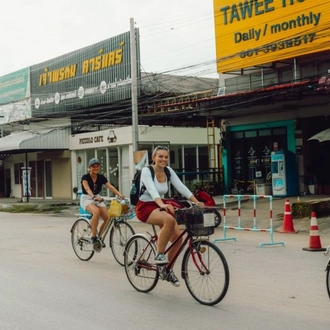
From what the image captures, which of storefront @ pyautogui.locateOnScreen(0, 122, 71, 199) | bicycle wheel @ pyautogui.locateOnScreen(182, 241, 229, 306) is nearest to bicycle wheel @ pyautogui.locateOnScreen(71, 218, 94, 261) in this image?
bicycle wheel @ pyautogui.locateOnScreen(182, 241, 229, 306)

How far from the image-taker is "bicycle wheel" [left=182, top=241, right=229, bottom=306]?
662 cm

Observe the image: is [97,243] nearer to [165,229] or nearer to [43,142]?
[165,229]

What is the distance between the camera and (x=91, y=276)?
8938 mm

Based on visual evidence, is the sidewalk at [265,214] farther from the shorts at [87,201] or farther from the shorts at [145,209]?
the shorts at [145,209]

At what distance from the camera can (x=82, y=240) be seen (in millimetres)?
→ 10531

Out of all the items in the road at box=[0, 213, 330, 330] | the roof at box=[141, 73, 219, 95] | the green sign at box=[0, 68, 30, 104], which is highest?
the green sign at box=[0, 68, 30, 104]

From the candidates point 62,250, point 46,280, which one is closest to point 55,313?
point 46,280

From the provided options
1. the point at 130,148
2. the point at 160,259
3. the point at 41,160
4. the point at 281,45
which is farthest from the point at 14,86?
the point at 160,259

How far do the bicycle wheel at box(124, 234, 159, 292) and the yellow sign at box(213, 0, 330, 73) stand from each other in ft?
49.6

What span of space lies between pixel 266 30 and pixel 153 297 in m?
17.6

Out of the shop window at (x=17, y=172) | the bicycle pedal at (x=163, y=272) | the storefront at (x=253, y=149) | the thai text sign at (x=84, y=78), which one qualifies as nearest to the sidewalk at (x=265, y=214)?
the storefront at (x=253, y=149)

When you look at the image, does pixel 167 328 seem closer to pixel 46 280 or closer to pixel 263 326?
pixel 263 326

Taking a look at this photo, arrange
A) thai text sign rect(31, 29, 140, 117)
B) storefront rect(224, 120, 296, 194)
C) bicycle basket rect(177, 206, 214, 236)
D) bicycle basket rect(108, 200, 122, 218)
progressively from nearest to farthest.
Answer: bicycle basket rect(177, 206, 214, 236) < bicycle basket rect(108, 200, 122, 218) < storefront rect(224, 120, 296, 194) < thai text sign rect(31, 29, 140, 117)

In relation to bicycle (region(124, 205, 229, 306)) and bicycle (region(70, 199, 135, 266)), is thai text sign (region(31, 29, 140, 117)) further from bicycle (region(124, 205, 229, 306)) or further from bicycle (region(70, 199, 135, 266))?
bicycle (region(124, 205, 229, 306))
